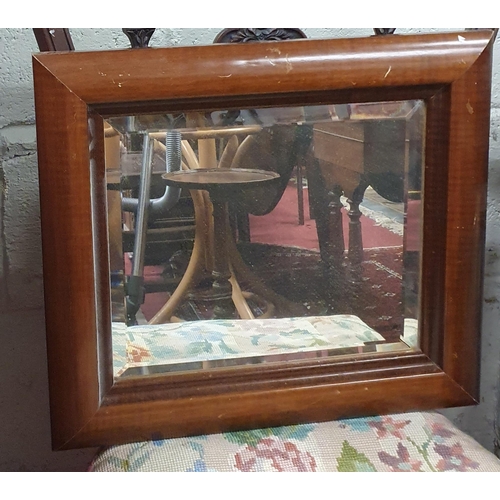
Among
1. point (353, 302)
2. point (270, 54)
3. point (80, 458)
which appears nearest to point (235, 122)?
point (270, 54)

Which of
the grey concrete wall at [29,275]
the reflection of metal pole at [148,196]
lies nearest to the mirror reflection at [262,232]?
the reflection of metal pole at [148,196]

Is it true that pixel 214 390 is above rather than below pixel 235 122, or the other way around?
below

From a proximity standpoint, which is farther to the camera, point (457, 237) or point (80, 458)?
point (80, 458)

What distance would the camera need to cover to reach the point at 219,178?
46 cm

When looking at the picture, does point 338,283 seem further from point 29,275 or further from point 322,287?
point 29,275

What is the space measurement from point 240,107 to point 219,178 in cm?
5

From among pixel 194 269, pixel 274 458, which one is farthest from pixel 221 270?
pixel 274 458

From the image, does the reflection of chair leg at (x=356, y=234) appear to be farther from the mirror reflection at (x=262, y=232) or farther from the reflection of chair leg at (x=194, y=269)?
the reflection of chair leg at (x=194, y=269)

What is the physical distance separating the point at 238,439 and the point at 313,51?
0.28 meters

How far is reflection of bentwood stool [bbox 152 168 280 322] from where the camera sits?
1.52ft

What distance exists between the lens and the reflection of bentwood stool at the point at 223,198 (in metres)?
0.46

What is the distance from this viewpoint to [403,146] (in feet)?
1.59

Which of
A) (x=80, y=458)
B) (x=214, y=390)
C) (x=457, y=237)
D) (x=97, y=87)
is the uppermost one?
(x=97, y=87)

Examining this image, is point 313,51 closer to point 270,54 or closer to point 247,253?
point 270,54
